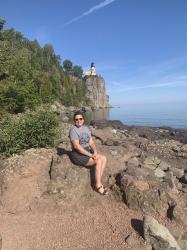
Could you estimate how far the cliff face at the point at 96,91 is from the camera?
16512 cm

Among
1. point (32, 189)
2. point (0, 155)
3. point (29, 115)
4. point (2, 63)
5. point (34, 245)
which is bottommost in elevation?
point (34, 245)

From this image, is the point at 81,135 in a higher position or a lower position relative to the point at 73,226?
higher

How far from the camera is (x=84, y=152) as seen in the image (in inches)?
429

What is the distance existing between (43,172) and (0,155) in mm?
2101

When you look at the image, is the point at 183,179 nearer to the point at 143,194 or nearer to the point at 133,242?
the point at 143,194

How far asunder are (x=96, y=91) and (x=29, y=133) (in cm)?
15678

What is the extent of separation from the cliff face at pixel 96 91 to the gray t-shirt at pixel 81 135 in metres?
147

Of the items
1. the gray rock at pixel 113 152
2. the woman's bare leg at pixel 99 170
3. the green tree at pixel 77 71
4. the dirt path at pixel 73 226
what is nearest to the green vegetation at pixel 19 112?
the gray rock at pixel 113 152

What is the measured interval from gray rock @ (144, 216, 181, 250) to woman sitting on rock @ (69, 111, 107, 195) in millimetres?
2466

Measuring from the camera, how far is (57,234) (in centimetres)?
902

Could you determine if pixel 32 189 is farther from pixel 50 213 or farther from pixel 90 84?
pixel 90 84

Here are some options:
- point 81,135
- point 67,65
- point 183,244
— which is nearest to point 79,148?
point 81,135

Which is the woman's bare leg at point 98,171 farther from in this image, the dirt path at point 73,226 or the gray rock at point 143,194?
the gray rock at point 143,194

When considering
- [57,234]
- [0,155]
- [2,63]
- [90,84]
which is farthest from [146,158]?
[90,84]
